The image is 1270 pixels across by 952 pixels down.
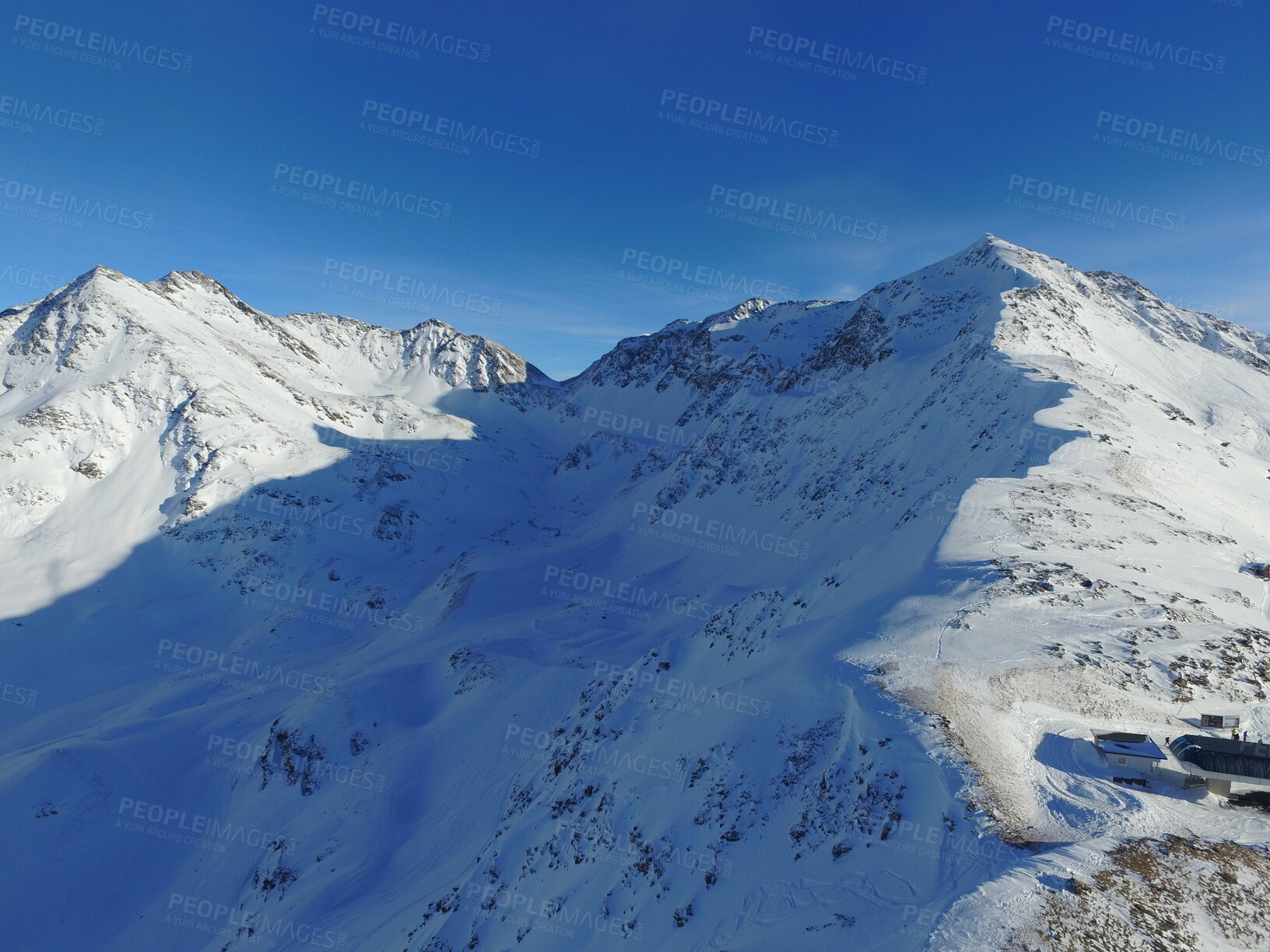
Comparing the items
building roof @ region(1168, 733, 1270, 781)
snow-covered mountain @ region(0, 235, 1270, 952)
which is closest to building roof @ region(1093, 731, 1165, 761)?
building roof @ region(1168, 733, 1270, 781)

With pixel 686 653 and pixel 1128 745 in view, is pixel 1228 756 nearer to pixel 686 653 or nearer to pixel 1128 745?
pixel 1128 745

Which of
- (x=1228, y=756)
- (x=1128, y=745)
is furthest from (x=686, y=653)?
(x=1228, y=756)

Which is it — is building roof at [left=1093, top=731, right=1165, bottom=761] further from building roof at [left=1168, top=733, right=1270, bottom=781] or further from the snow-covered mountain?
the snow-covered mountain

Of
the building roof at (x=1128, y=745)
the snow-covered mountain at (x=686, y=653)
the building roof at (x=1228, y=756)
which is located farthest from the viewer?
the building roof at (x=1128, y=745)

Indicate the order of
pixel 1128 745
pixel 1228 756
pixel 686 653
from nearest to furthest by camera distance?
pixel 1228 756 < pixel 1128 745 < pixel 686 653

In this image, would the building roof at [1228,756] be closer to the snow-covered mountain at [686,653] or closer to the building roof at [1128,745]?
the building roof at [1128,745]

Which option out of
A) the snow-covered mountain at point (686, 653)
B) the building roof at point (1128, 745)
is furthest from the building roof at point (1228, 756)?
the snow-covered mountain at point (686, 653)

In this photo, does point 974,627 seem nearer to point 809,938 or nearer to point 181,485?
point 809,938
